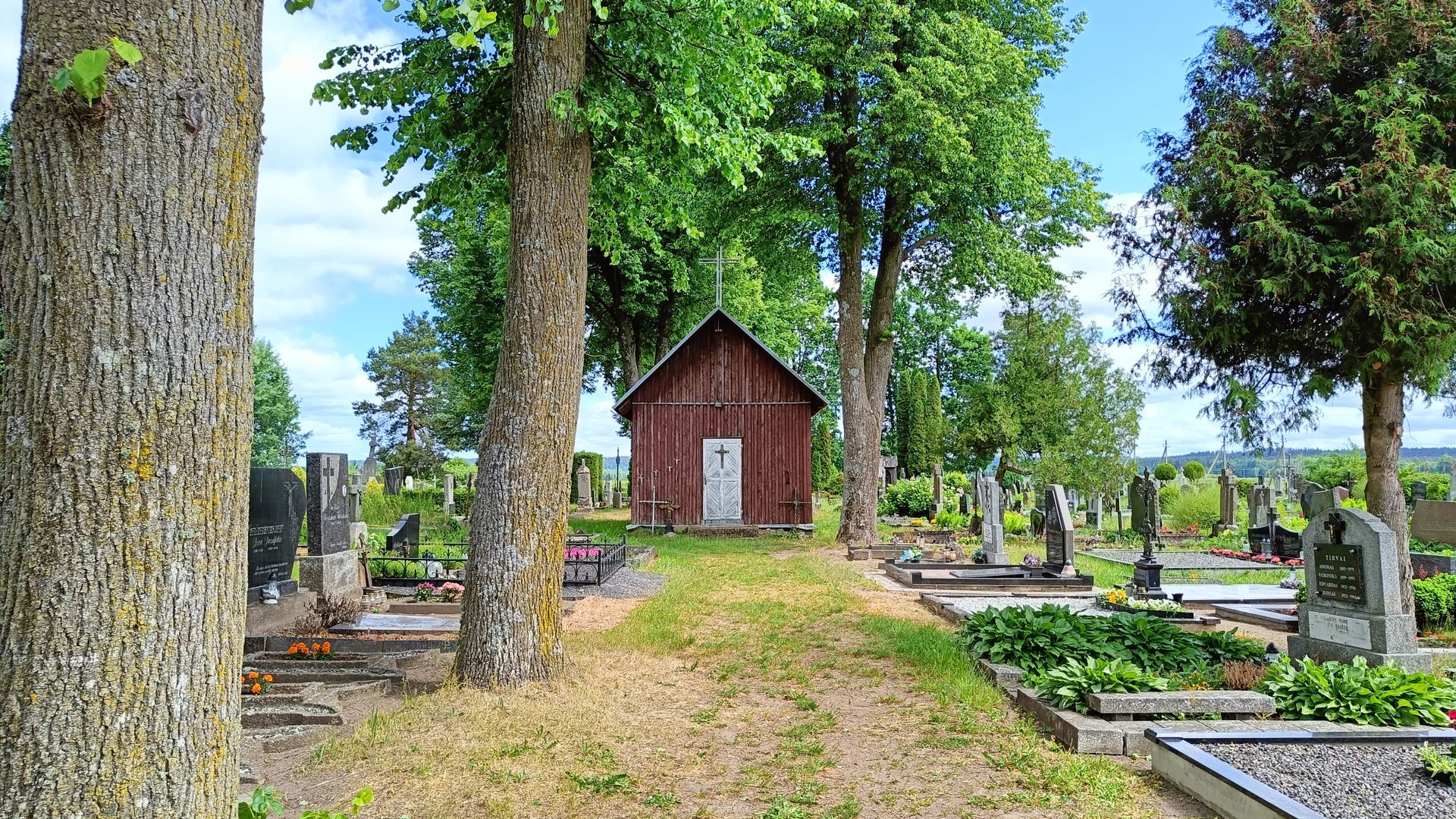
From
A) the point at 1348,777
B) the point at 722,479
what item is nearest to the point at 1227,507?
the point at 722,479

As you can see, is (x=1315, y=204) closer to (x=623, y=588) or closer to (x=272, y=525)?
(x=623, y=588)

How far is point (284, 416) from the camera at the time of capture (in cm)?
5200

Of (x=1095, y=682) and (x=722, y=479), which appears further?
(x=722, y=479)

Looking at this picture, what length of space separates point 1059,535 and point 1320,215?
279 inches

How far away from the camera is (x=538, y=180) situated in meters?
7.14

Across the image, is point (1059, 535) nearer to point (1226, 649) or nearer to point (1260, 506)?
point (1226, 649)

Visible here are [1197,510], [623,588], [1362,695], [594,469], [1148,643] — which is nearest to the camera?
[1362,695]

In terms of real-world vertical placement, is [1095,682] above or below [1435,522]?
below

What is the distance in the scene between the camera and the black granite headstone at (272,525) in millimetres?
9023

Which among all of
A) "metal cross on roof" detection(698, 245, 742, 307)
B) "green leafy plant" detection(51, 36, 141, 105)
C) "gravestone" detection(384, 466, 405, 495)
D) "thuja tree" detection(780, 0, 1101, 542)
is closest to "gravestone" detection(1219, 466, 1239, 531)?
"thuja tree" detection(780, 0, 1101, 542)

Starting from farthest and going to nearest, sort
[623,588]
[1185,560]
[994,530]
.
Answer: [1185,560]
[994,530]
[623,588]

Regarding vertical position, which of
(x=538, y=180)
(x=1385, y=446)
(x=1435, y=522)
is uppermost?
(x=538, y=180)

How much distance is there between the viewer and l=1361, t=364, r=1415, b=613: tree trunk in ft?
31.1

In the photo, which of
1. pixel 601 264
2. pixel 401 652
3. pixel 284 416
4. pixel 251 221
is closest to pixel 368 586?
pixel 401 652
